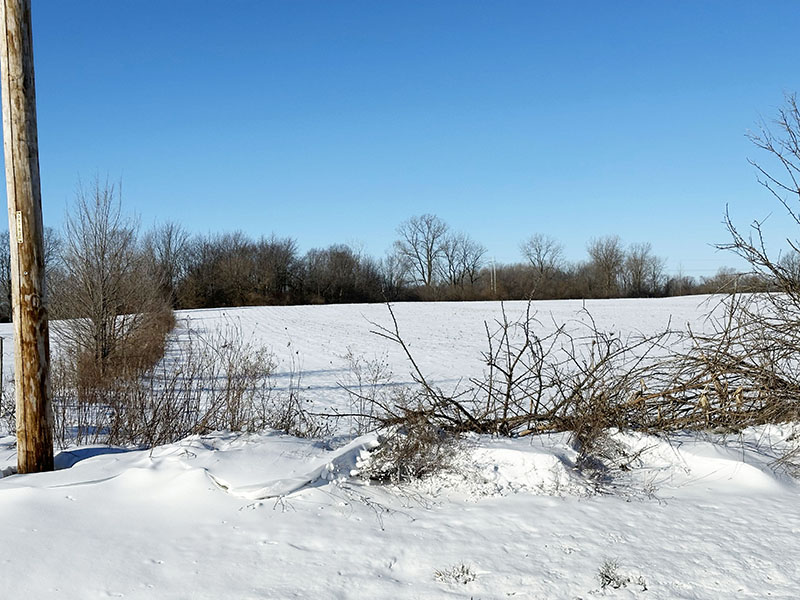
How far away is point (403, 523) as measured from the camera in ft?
12.5

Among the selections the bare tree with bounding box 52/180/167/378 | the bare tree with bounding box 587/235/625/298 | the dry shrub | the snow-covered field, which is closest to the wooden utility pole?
the snow-covered field

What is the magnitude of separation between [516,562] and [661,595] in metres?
0.69

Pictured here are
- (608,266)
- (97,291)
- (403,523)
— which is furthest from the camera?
(608,266)

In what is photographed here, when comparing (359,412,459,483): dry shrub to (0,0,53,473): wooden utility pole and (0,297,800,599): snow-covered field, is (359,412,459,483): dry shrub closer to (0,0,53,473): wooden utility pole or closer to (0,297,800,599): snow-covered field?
(0,297,800,599): snow-covered field

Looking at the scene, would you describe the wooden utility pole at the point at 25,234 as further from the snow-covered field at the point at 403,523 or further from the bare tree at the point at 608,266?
the bare tree at the point at 608,266

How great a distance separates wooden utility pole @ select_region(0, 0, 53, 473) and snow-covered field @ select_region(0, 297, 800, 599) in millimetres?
404

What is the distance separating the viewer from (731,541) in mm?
3541

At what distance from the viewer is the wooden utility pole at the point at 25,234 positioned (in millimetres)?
4468

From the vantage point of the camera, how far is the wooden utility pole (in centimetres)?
447

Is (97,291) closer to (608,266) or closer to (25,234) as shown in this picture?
(25,234)

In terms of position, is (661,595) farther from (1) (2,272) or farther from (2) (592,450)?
(1) (2,272)

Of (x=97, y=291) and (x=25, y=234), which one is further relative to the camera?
(x=97, y=291)

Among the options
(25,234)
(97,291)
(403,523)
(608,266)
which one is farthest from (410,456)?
(608,266)

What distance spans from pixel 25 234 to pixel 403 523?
3292 mm
